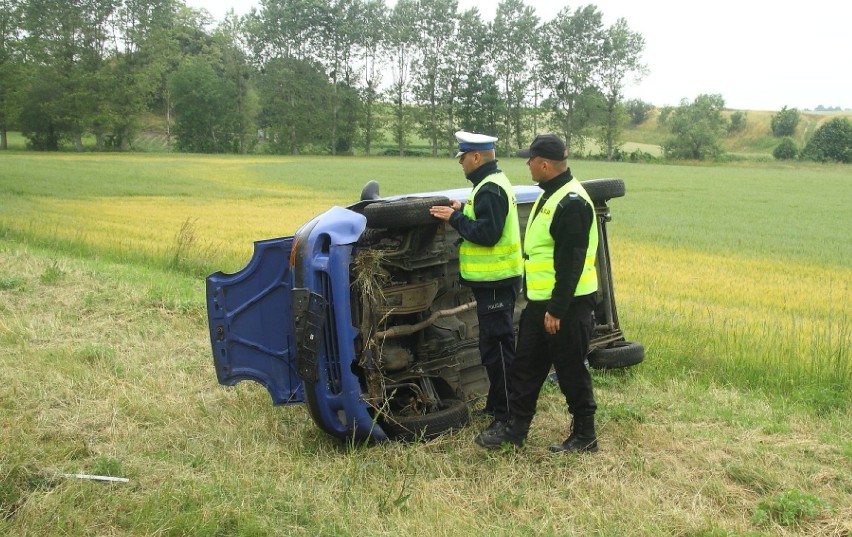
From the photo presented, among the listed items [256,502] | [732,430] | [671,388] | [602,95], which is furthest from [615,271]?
[602,95]

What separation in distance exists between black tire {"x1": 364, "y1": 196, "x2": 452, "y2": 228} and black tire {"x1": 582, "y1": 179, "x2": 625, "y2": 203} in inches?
59.6

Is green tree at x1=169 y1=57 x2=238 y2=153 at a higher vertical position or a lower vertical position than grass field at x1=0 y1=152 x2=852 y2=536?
higher

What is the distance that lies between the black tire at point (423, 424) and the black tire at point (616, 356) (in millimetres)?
1516

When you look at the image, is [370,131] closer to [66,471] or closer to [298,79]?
[298,79]

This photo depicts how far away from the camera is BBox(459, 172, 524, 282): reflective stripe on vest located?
4.51 metres

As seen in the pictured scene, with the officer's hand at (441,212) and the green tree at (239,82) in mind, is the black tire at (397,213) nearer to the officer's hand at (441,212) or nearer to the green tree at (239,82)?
the officer's hand at (441,212)

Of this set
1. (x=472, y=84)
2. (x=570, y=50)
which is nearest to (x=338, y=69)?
(x=472, y=84)

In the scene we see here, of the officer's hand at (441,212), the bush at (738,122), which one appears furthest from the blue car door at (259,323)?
the bush at (738,122)

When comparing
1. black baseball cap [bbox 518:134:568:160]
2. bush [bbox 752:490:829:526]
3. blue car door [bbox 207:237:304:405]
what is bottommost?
bush [bbox 752:490:829:526]

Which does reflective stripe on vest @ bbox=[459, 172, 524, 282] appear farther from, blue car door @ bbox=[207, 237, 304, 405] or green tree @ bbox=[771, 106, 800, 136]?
green tree @ bbox=[771, 106, 800, 136]

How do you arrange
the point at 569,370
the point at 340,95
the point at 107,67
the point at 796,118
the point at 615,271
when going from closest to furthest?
the point at 569,370 < the point at 615,271 < the point at 107,67 < the point at 340,95 < the point at 796,118

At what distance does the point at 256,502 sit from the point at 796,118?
266 ft

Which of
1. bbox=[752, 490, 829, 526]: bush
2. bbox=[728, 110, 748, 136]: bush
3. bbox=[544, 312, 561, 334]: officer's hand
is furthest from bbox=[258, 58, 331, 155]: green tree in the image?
bbox=[752, 490, 829, 526]: bush

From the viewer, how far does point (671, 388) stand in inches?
215
